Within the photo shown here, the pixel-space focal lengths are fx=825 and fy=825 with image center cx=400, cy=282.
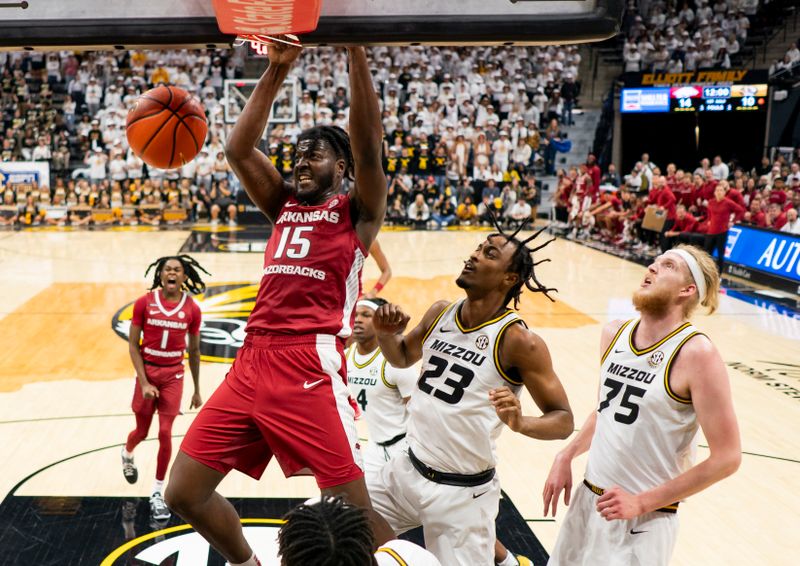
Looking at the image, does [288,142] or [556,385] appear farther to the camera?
[288,142]

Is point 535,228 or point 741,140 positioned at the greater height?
point 741,140

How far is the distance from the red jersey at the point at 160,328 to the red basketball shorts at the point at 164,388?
0.05 meters

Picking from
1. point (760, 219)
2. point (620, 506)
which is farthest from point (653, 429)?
point (760, 219)

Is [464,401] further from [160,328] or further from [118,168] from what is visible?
[118,168]

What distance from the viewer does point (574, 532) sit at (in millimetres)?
3242

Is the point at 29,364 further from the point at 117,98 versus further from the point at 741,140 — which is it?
the point at 741,140

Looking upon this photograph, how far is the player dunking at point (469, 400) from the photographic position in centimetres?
335

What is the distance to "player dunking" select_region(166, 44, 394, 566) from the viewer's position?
3088 mm

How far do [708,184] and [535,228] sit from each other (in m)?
6.18

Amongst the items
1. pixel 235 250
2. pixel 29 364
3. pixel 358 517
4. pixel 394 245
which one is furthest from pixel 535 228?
pixel 358 517

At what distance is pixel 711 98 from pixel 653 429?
2084cm

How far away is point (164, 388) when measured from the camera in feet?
17.3

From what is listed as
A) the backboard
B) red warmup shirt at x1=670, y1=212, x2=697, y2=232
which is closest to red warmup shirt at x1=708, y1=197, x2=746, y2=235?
red warmup shirt at x1=670, y1=212, x2=697, y2=232

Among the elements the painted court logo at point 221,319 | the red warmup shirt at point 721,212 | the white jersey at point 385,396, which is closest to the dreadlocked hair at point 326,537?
the white jersey at point 385,396
